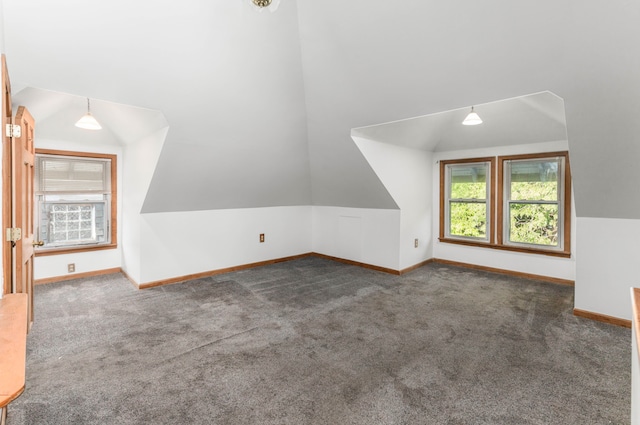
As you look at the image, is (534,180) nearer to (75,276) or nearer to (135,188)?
(135,188)

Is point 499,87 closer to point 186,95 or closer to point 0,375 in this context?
point 186,95

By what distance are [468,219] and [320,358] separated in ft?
12.2

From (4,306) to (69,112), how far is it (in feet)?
10.8

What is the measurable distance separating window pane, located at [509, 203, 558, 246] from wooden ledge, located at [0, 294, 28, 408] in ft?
17.2

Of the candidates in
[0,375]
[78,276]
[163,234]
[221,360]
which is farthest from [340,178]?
[0,375]

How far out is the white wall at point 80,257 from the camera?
405cm

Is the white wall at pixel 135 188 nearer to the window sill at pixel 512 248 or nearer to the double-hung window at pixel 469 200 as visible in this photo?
the double-hung window at pixel 469 200

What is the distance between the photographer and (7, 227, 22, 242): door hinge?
6.81 feet

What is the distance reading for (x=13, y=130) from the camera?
2.17 meters

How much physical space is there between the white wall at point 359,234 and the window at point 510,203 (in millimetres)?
1138

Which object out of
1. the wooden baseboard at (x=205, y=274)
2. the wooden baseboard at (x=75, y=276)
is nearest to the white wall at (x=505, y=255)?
the wooden baseboard at (x=205, y=274)

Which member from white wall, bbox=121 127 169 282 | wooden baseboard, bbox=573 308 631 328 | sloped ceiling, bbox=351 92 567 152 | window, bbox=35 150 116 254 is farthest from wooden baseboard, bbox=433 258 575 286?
window, bbox=35 150 116 254

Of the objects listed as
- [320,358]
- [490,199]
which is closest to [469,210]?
[490,199]

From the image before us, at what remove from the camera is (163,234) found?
416 cm
